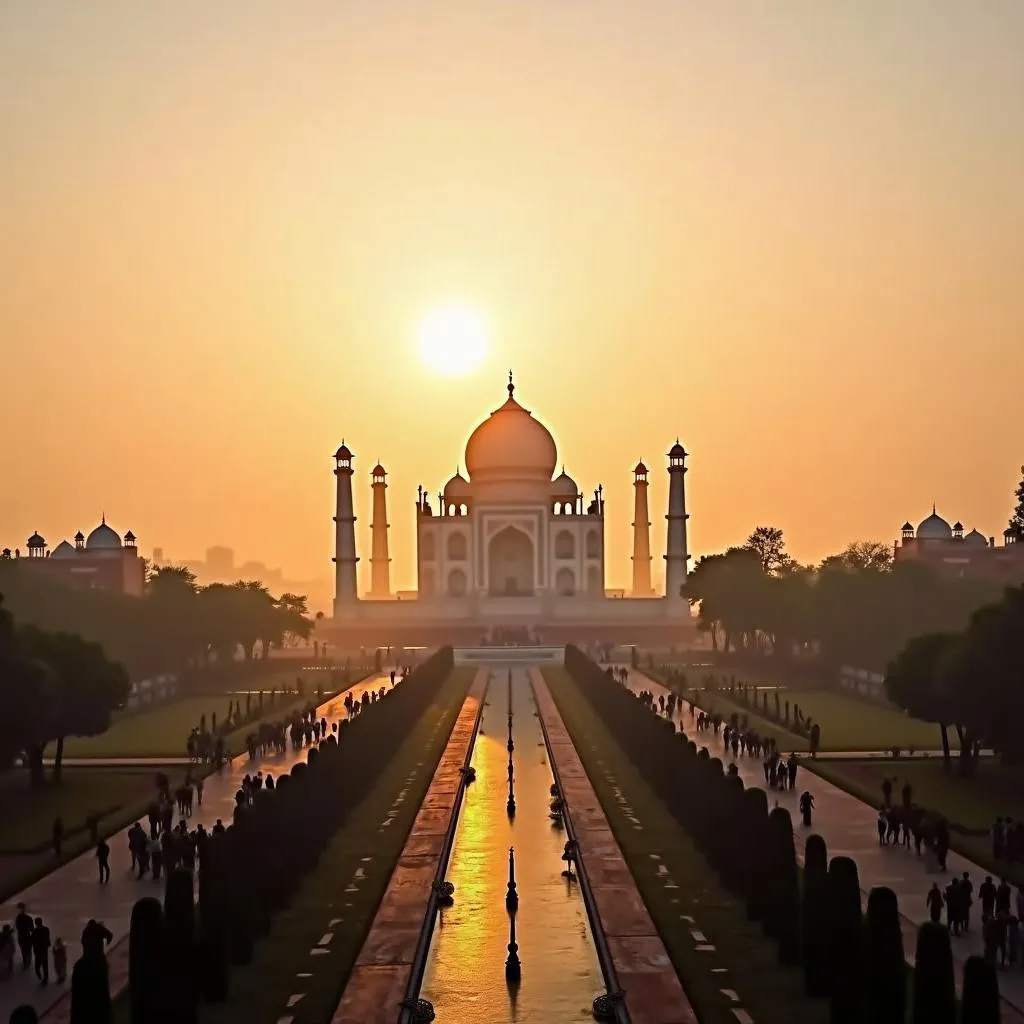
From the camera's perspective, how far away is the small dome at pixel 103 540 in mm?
91688

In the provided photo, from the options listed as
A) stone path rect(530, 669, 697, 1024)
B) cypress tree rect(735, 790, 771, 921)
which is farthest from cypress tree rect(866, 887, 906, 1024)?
cypress tree rect(735, 790, 771, 921)

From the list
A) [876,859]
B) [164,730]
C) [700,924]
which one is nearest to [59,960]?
[700,924]

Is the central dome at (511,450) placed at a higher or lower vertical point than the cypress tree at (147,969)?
higher

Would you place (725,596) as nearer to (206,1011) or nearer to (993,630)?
(993,630)

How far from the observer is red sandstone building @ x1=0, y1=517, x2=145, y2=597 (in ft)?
291

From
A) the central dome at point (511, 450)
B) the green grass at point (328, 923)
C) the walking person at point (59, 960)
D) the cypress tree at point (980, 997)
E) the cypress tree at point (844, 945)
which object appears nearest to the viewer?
the cypress tree at point (980, 997)

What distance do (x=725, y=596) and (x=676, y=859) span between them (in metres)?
44.1

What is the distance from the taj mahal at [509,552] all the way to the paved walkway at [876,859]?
48202 mm

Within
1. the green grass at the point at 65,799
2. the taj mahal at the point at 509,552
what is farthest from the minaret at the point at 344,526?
the green grass at the point at 65,799

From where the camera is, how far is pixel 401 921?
1909cm

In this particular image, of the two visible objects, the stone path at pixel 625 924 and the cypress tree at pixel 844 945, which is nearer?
the cypress tree at pixel 844 945

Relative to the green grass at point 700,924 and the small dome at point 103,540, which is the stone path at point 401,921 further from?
the small dome at point 103,540

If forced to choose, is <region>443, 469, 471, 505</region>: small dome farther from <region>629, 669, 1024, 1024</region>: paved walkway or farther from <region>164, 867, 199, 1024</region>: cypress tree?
<region>164, 867, 199, 1024</region>: cypress tree

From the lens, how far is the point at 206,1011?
15562 mm
